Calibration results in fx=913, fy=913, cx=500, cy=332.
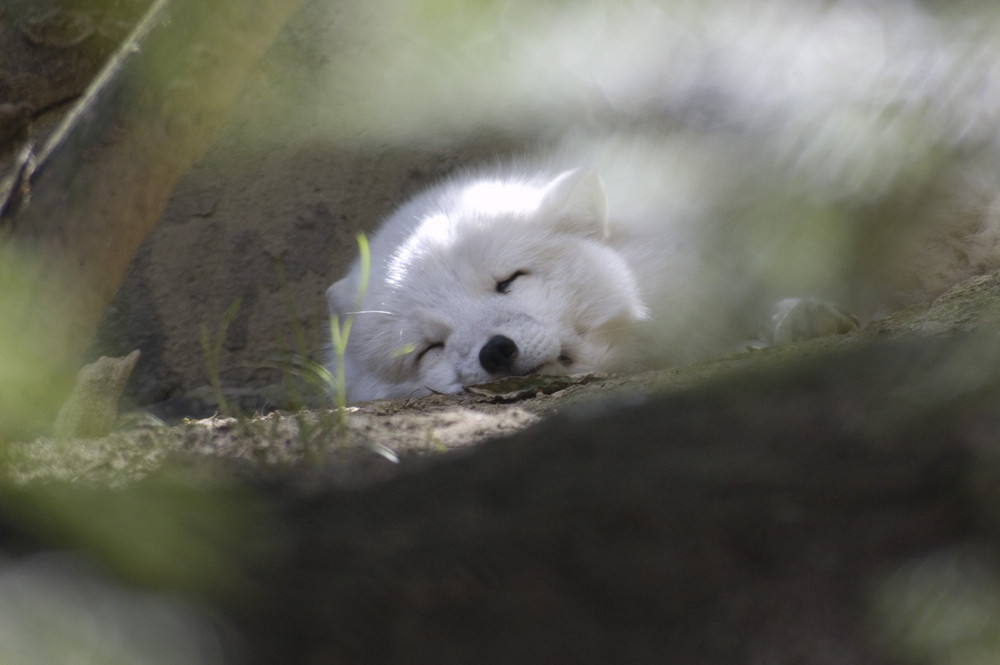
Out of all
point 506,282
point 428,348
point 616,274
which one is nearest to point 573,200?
point 616,274

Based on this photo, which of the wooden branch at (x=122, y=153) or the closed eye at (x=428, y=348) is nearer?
the wooden branch at (x=122, y=153)

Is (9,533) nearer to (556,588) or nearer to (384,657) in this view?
(384,657)

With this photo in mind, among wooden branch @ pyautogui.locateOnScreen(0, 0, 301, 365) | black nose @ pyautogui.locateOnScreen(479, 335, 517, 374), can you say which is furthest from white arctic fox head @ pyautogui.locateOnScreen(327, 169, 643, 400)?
wooden branch @ pyautogui.locateOnScreen(0, 0, 301, 365)

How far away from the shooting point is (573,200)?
9.71 ft

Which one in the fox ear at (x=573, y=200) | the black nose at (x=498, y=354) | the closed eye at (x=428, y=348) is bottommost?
the black nose at (x=498, y=354)

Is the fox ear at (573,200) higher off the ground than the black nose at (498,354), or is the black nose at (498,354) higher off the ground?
the fox ear at (573,200)

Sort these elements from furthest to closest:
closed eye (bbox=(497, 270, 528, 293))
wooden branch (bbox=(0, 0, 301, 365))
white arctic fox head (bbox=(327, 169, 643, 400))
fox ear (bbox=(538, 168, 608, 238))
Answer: fox ear (bbox=(538, 168, 608, 238)), closed eye (bbox=(497, 270, 528, 293)), white arctic fox head (bbox=(327, 169, 643, 400)), wooden branch (bbox=(0, 0, 301, 365))

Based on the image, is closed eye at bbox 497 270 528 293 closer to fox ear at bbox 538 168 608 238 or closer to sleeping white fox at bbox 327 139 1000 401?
sleeping white fox at bbox 327 139 1000 401

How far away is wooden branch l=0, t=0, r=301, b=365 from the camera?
1.86 m

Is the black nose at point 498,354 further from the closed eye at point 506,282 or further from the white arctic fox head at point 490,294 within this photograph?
the closed eye at point 506,282

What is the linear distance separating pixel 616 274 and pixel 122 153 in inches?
59.9

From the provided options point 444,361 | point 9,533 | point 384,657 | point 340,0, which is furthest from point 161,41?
point 340,0

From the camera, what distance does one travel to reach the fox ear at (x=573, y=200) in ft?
9.69

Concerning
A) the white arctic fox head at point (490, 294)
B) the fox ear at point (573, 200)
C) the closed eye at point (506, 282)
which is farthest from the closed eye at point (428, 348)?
the fox ear at point (573, 200)
